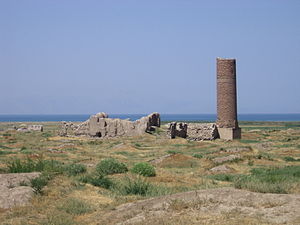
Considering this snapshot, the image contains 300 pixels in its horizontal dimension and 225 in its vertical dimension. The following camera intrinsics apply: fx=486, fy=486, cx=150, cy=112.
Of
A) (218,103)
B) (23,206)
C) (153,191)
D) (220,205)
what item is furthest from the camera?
(218,103)

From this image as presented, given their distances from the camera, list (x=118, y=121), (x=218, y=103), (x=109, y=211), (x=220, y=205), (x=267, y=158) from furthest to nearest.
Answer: (x=118, y=121) < (x=218, y=103) < (x=267, y=158) < (x=109, y=211) < (x=220, y=205)

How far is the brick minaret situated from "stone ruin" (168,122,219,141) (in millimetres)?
1069

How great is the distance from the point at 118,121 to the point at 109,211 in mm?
35840

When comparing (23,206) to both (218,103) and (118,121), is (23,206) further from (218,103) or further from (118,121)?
(118,121)

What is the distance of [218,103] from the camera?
130 feet

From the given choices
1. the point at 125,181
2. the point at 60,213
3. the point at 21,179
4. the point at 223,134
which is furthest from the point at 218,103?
the point at 60,213

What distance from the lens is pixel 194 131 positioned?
41.8m

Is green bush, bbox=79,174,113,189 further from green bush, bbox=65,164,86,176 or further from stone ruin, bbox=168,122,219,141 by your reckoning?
stone ruin, bbox=168,122,219,141

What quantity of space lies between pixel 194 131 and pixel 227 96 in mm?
4615

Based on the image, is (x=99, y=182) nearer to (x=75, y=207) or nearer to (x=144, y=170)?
(x=75, y=207)

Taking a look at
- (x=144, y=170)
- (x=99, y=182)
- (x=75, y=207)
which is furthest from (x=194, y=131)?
(x=75, y=207)

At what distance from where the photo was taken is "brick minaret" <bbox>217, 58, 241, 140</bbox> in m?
39.1

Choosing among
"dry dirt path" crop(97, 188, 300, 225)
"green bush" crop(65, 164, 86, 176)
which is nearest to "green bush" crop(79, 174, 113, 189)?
"green bush" crop(65, 164, 86, 176)

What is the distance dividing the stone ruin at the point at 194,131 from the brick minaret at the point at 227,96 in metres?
1.07
